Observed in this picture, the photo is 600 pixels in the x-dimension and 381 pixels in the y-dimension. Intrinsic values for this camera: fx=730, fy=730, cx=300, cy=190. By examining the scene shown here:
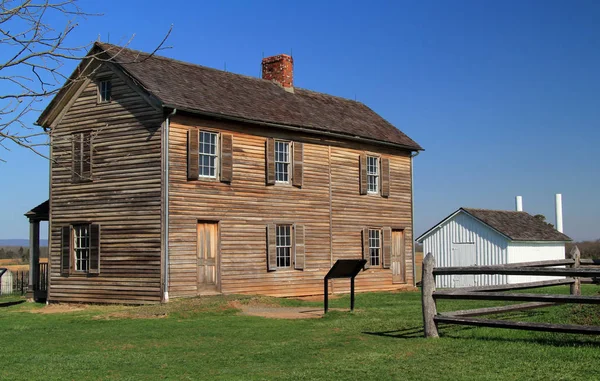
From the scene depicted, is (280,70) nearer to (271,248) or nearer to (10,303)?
(271,248)

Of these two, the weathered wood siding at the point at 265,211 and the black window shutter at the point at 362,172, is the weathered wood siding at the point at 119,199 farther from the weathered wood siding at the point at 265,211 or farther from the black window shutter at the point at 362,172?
the black window shutter at the point at 362,172

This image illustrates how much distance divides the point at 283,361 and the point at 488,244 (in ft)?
85.4

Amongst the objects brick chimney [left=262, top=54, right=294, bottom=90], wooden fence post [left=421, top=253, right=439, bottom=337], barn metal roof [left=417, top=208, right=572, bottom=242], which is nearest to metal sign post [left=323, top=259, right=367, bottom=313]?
wooden fence post [left=421, top=253, right=439, bottom=337]

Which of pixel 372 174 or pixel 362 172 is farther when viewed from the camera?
pixel 372 174

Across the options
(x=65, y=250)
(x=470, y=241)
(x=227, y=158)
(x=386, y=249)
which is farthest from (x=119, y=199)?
(x=470, y=241)

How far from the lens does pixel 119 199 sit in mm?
22891

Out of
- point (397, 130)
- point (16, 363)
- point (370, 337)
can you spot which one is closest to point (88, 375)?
point (16, 363)

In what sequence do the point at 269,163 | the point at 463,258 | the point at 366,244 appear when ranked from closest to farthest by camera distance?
the point at 269,163
the point at 366,244
the point at 463,258

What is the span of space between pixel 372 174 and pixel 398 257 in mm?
3832

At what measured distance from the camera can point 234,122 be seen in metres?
24.0

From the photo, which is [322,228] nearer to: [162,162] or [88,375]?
[162,162]

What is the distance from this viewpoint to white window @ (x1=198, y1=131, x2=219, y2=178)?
75.8 ft

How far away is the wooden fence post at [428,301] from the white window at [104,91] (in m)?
14.7

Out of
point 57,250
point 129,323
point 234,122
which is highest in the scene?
point 234,122
